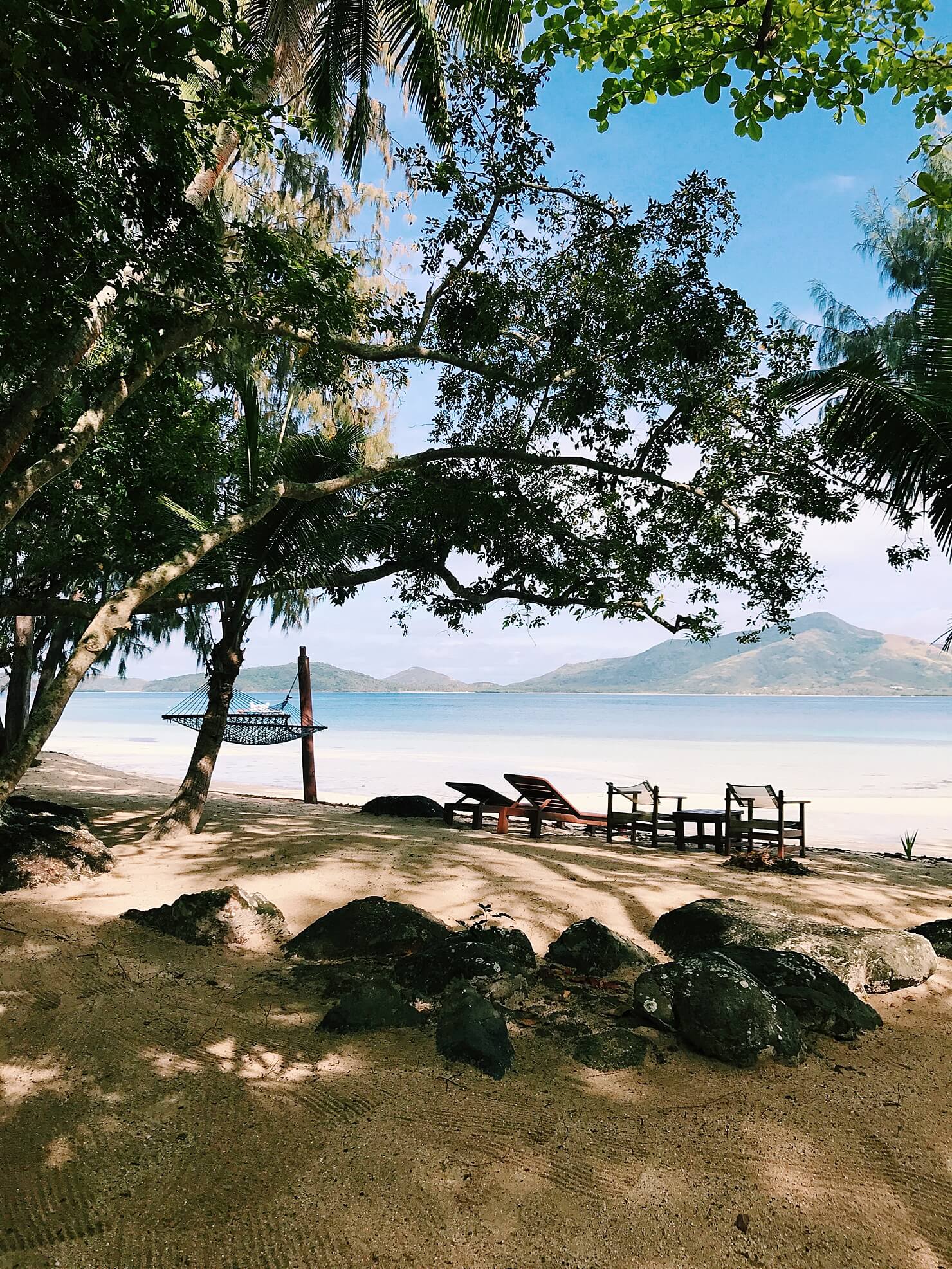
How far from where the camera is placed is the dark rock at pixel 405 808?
32.6ft

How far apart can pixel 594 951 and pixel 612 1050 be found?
103cm

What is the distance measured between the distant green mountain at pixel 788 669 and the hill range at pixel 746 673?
0.78ft

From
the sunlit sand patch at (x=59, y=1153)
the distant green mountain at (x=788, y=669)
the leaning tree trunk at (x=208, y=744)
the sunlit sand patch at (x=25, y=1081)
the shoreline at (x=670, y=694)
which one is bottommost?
the sunlit sand patch at (x=59, y=1153)

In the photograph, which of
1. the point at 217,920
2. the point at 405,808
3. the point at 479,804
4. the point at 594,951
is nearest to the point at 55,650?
the point at 405,808

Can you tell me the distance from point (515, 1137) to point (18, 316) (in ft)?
15.9

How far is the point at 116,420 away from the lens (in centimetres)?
727

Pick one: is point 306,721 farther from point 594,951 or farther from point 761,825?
point 594,951

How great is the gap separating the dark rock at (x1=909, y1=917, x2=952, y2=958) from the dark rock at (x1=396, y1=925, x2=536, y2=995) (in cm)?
252

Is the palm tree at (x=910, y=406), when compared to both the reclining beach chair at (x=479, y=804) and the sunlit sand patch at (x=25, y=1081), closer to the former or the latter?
the reclining beach chair at (x=479, y=804)

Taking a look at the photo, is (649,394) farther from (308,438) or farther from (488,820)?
(488,820)

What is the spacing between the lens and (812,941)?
4273 millimetres

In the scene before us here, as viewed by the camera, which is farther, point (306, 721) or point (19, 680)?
point (306, 721)

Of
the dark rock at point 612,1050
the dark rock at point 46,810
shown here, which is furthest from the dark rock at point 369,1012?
the dark rock at point 46,810

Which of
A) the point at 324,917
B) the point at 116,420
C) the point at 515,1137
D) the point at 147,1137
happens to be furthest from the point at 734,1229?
the point at 116,420
